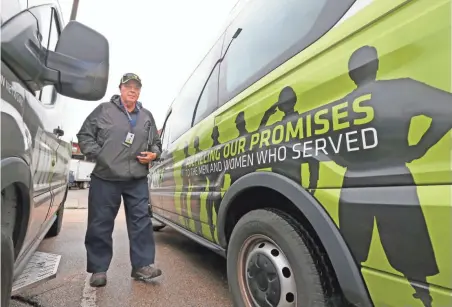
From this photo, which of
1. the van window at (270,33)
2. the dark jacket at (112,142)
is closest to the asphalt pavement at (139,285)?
the dark jacket at (112,142)

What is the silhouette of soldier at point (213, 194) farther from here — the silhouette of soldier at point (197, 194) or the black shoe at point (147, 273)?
the black shoe at point (147, 273)

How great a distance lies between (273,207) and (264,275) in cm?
31

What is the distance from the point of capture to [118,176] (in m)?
2.56

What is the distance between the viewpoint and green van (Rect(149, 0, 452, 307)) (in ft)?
2.86

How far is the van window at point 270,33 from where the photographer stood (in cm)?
135

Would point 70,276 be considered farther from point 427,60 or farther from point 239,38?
point 427,60

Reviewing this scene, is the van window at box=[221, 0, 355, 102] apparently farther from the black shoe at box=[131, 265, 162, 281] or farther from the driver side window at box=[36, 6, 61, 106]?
the black shoe at box=[131, 265, 162, 281]

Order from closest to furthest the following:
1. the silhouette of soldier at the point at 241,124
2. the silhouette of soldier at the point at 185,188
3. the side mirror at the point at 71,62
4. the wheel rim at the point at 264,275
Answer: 1. the side mirror at the point at 71,62
2. the wheel rim at the point at 264,275
3. the silhouette of soldier at the point at 241,124
4. the silhouette of soldier at the point at 185,188

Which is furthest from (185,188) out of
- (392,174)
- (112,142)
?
(392,174)

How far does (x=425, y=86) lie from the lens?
881mm

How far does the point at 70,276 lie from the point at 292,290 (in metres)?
2.21

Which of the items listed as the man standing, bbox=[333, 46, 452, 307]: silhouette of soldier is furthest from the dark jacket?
bbox=[333, 46, 452, 307]: silhouette of soldier

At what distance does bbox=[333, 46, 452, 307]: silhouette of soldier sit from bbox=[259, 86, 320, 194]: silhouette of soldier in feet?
0.43

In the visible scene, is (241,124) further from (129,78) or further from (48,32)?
(129,78)
